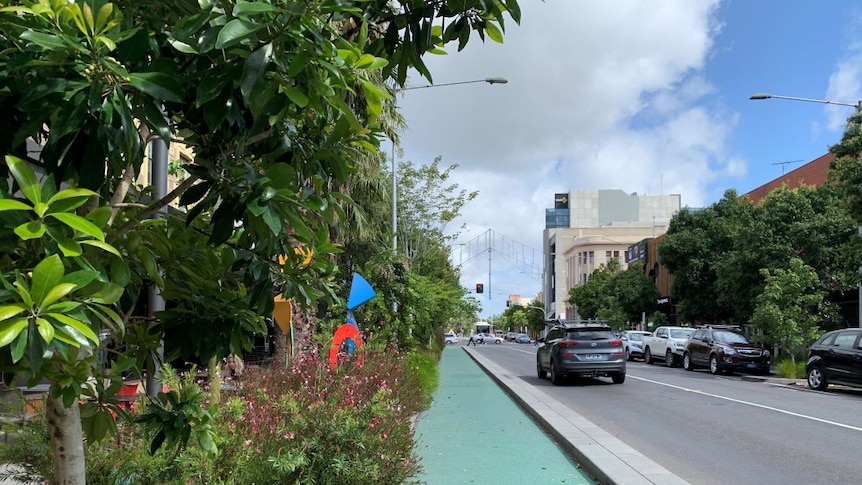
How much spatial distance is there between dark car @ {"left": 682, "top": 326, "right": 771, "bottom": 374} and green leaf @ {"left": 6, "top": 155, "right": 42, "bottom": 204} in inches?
948

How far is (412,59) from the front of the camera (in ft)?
7.56

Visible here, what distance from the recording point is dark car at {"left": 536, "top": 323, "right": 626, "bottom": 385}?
697 inches

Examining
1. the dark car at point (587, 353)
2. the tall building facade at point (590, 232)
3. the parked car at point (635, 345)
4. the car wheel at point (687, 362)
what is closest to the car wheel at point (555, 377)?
the dark car at point (587, 353)

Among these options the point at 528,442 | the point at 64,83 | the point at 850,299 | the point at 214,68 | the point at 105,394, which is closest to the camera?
the point at 64,83

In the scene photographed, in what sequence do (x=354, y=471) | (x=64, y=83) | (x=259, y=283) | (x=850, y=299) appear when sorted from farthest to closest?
(x=850, y=299), (x=354, y=471), (x=259, y=283), (x=64, y=83)

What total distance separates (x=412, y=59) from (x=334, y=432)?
305 cm

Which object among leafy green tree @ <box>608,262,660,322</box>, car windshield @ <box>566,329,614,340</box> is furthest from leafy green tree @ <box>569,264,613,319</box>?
car windshield @ <box>566,329,614,340</box>

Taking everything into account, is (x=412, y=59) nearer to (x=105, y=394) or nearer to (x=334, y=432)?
(x=105, y=394)

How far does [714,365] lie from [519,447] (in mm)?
17690

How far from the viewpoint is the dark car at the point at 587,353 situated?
1770 centimetres

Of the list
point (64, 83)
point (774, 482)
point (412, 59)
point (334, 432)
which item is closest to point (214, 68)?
point (64, 83)

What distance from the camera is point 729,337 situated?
23734 millimetres

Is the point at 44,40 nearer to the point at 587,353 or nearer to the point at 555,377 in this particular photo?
the point at 587,353

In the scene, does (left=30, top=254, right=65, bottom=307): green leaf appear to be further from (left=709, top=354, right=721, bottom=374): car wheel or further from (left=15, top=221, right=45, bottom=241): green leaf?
(left=709, top=354, right=721, bottom=374): car wheel
